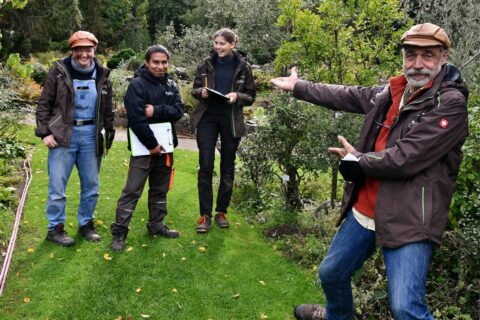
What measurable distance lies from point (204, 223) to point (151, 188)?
0.77 meters

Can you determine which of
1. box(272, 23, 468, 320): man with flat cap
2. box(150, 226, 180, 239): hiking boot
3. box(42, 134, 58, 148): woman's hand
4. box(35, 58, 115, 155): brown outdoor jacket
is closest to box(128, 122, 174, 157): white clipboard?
box(35, 58, 115, 155): brown outdoor jacket

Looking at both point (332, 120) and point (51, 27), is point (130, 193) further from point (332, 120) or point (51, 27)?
point (51, 27)

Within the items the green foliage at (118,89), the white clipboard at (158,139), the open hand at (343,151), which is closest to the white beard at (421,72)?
the open hand at (343,151)

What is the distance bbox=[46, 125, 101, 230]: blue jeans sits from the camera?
15.2 feet

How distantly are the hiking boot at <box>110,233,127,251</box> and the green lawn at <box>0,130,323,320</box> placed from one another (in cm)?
8

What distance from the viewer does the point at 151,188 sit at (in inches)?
203

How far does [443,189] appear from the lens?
2602 millimetres

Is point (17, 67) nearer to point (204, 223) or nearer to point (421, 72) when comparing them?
point (204, 223)

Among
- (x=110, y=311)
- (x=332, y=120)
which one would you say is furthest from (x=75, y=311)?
(x=332, y=120)

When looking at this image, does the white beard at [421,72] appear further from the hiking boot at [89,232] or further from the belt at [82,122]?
the hiking boot at [89,232]

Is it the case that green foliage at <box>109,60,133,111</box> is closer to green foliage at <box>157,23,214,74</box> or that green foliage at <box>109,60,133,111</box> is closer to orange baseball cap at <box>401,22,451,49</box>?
green foliage at <box>157,23,214,74</box>

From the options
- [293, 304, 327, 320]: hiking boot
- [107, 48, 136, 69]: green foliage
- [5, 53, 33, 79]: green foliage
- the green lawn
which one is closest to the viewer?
[293, 304, 327, 320]: hiking boot

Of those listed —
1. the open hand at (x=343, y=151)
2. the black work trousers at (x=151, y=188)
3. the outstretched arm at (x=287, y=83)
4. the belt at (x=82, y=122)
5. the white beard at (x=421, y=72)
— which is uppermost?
the white beard at (x=421, y=72)

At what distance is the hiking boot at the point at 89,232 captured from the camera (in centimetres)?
499
